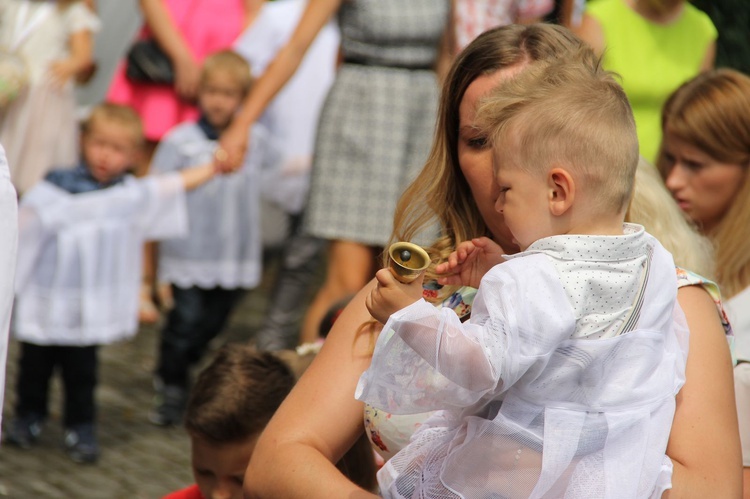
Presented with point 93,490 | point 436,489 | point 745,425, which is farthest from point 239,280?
point 436,489

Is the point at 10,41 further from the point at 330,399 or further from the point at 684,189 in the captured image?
the point at 330,399

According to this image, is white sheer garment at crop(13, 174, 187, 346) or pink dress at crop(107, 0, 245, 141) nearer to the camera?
white sheer garment at crop(13, 174, 187, 346)

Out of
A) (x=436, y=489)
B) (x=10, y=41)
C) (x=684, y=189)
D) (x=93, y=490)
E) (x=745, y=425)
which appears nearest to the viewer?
(x=436, y=489)

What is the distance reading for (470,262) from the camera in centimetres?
215

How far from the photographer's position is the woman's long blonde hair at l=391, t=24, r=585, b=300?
237cm

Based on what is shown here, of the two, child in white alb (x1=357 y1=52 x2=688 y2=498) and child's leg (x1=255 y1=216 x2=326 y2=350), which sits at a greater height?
child in white alb (x1=357 y1=52 x2=688 y2=498)

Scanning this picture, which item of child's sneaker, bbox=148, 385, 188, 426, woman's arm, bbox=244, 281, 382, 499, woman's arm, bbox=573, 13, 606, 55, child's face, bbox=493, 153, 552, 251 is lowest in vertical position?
child's sneaker, bbox=148, 385, 188, 426

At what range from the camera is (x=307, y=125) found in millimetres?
7117

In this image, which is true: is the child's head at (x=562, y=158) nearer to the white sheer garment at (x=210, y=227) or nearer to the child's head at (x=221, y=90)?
the white sheer garment at (x=210, y=227)

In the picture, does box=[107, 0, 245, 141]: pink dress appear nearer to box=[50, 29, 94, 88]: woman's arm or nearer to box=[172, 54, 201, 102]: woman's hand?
box=[172, 54, 201, 102]: woman's hand

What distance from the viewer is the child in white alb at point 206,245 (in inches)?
226

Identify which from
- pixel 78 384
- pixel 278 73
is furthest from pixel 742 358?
pixel 78 384

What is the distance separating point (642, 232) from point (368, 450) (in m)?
1.09

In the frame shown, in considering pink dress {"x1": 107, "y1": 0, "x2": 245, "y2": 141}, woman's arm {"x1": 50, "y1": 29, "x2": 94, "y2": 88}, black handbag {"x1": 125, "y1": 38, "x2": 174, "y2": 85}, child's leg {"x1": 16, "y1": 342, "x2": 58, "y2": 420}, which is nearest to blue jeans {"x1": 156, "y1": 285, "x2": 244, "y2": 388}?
child's leg {"x1": 16, "y1": 342, "x2": 58, "y2": 420}
